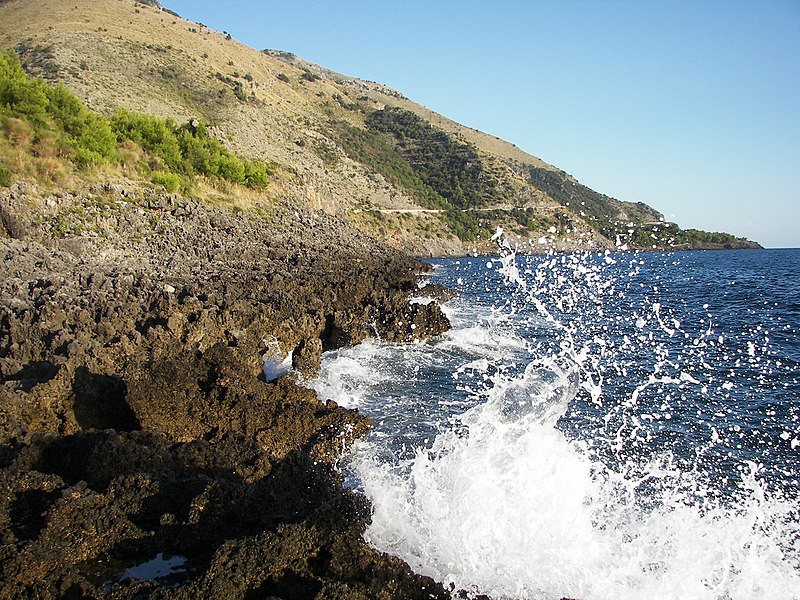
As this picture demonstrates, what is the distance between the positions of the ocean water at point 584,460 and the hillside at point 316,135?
37892mm

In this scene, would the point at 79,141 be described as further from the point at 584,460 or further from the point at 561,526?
the point at 561,526

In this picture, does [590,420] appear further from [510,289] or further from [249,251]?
[510,289]

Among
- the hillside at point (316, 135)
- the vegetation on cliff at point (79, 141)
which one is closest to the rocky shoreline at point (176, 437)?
the vegetation on cliff at point (79, 141)

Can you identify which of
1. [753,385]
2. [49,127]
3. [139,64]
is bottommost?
[753,385]

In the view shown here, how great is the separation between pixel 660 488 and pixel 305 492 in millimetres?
5465

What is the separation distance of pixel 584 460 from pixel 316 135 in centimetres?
8656

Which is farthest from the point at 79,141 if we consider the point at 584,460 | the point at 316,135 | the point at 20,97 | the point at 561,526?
the point at 316,135

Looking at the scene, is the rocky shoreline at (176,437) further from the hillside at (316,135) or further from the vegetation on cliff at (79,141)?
the hillside at (316,135)

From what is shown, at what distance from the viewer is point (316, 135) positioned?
293 feet

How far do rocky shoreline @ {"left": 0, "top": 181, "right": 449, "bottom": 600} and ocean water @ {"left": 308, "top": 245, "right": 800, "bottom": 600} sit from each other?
1067 millimetres

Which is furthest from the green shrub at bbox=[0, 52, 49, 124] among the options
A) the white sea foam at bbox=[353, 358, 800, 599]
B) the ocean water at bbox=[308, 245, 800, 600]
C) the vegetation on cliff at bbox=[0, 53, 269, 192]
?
the white sea foam at bbox=[353, 358, 800, 599]

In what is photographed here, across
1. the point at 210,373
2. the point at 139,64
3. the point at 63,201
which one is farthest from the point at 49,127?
the point at 139,64

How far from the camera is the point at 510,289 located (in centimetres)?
3847

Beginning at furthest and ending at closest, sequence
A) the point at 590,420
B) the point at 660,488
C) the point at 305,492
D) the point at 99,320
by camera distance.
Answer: the point at 99,320, the point at 590,420, the point at 660,488, the point at 305,492
